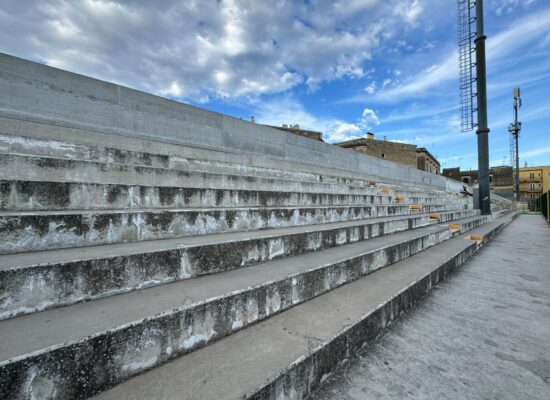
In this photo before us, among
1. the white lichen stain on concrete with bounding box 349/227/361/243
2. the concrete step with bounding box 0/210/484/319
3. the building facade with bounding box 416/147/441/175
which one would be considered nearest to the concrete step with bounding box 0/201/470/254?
the concrete step with bounding box 0/210/484/319

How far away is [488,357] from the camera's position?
1.58m

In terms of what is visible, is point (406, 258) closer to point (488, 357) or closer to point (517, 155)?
point (488, 357)

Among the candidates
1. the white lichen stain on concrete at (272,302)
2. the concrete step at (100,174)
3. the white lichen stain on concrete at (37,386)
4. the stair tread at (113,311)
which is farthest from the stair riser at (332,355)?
the concrete step at (100,174)

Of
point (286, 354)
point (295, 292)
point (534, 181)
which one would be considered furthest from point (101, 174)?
point (534, 181)

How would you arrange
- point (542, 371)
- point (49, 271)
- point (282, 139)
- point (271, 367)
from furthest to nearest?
point (282, 139) → point (542, 371) → point (49, 271) → point (271, 367)

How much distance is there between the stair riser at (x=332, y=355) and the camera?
1072 millimetres

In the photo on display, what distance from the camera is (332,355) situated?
1.36 m

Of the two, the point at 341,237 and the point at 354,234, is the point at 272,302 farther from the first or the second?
the point at 354,234

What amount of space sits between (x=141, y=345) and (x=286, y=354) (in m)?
0.68

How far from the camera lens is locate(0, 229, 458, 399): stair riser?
32.6 inches

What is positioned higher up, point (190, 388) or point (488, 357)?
point (190, 388)

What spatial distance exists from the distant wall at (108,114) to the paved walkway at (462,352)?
4.29 metres

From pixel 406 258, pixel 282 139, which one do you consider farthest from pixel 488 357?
pixel 282 139

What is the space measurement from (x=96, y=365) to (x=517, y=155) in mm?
33614
